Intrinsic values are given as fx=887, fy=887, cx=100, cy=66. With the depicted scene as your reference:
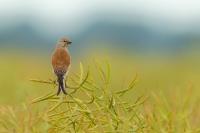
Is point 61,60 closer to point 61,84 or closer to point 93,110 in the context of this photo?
point 61,84

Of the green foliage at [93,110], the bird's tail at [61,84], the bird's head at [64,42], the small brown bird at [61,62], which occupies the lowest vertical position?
the green foliage at [93,110]

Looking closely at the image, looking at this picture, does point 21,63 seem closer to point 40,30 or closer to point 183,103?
point 183,103

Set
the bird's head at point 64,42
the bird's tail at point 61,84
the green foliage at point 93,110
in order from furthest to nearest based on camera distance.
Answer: the bird's head at point 64,42 → the bird's tail at point 61,84 → the green foliage at point 93,110

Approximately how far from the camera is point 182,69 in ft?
63.9

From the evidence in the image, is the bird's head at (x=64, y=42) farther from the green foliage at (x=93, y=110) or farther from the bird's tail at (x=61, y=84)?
the green foliage at (x=93, y=110)

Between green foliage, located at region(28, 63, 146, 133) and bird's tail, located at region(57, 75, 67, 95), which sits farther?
bird's tail, located at region(57, 75, 67, 95)

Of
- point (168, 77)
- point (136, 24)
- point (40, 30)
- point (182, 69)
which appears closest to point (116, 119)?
point (168, 77)

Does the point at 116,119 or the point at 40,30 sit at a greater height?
the point at 40,30

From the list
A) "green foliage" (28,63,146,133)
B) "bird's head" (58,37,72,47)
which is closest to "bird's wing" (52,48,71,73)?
"bird's head" (58,37,72,47)

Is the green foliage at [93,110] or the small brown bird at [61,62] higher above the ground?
the small brown bird at [61,62]

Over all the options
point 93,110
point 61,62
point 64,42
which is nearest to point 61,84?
point 61,62

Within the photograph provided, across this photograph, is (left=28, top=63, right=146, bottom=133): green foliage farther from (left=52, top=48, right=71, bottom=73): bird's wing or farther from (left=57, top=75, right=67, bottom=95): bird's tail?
(left=52, top=48, right=71, bottom=73): bird's wing

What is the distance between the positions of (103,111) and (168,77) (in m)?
14.9

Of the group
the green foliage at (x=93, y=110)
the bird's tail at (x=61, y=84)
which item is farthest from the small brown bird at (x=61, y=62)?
the green foliage at (x=93, y=110)
